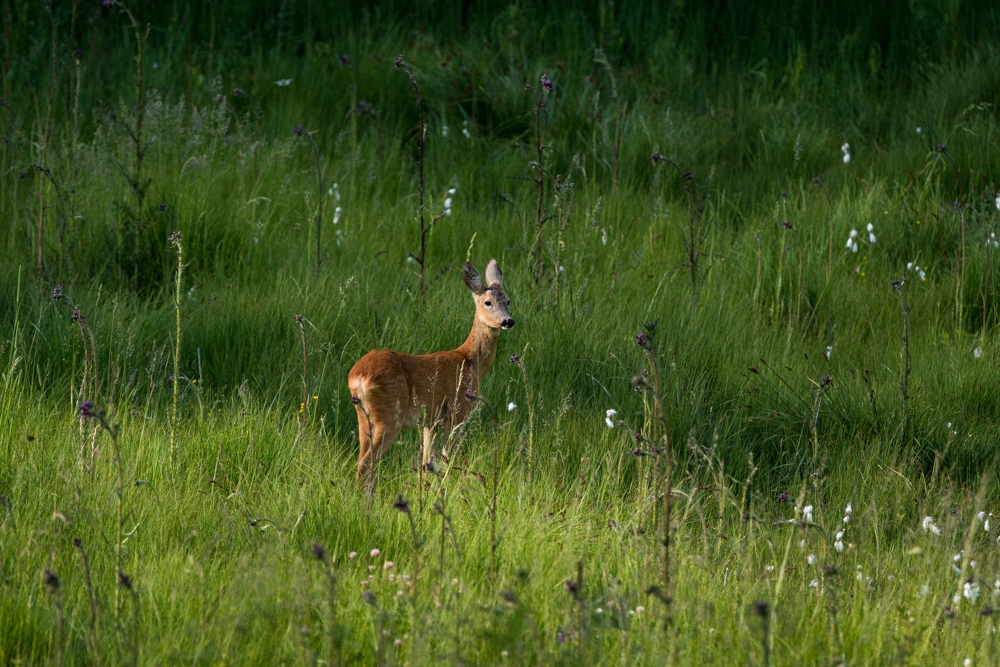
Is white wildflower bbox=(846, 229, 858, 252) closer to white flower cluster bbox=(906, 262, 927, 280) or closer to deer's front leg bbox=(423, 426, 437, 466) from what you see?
white flower cluster bbox=(906, 262, 927, 280)

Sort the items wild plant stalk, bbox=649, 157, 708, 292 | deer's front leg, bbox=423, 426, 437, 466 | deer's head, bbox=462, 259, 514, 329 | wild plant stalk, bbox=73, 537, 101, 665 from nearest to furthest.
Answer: wild plant stalk, bbox=73, 537, 101, 665
deer's front leg, bbox=423, 426, 437, 466
deer's head, bbox=462, 259, 514, 329
wild plant stalk, bbox=649, 157, 708, 292

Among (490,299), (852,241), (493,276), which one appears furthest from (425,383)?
(852,241)

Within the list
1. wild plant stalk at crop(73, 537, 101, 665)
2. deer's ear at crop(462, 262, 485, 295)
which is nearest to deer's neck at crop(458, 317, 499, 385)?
deer's ear at crop(462, 262, 485, 295)

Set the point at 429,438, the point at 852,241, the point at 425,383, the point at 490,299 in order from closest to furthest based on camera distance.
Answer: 1. the point at 425,383
2. the point at 429,438
3. the point at 490,299
4. the point at 852,241

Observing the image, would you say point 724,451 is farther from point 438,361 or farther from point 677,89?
point 677,89

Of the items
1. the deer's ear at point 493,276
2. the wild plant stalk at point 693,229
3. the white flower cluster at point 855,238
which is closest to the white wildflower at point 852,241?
the white flower cluster at point 855,238

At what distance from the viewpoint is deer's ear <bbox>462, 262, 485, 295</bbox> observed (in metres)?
5.18

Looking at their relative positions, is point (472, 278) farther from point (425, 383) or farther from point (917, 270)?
point (917, 270)

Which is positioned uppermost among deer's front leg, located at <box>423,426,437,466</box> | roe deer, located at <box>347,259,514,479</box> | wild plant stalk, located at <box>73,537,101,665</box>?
wild plant stalk, located at <box>73,537,101,665</box>

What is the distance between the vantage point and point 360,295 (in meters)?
5.68

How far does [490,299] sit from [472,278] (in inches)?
6.8

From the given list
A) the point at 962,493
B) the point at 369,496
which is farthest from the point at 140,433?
the point at 962,493

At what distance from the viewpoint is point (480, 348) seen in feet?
16.8

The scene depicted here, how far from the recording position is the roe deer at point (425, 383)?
457 centimetres
